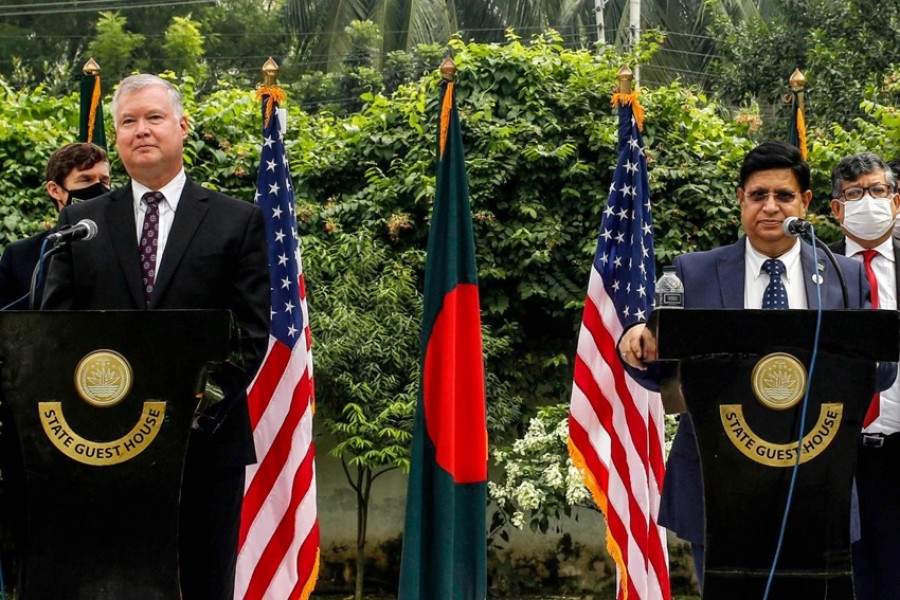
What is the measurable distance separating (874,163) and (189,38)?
22.1 m

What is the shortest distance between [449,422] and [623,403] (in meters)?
1.09

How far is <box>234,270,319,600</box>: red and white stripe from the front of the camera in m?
5.87

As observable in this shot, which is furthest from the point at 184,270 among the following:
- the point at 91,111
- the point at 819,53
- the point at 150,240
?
the point at 819,53

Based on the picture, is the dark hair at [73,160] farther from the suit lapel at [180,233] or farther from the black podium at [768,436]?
the black podium at [768,436]

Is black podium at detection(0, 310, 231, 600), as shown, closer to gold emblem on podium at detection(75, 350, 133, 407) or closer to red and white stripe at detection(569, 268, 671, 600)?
gold emblem on podium at detection(75, 350, 133, 407)

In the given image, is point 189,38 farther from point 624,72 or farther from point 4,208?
point 624,72

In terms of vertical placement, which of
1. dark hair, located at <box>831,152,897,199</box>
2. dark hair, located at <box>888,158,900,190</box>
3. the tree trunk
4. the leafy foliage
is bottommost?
the tree trunk

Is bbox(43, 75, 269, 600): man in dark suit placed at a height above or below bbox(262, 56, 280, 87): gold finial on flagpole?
below

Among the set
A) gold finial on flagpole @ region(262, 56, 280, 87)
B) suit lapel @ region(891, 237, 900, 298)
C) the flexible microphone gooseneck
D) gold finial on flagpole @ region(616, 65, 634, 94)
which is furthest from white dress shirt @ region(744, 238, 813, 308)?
gold finial on flagpole @ region(262, 56, 280, 87)

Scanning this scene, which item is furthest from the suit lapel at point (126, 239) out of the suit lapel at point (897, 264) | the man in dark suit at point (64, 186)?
the suit lapel at point (897, 264)

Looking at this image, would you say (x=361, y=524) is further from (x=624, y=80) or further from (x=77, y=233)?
(x=77, y=233)

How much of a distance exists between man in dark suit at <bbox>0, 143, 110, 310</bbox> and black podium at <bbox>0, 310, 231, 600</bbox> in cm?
195

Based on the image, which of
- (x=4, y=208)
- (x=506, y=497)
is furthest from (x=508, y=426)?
(x=4, y=208)

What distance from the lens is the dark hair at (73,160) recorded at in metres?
5.44
